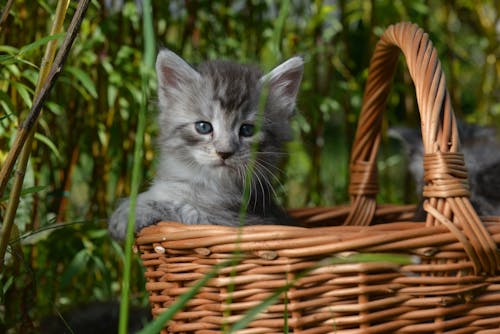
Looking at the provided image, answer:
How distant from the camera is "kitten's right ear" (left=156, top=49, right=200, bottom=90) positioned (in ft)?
5.56

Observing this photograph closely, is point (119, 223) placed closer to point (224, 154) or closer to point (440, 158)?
point (224, 154)

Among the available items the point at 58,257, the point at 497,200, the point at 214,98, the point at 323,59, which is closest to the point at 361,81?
the point at 323,59

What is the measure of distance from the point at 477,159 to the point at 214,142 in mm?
1192

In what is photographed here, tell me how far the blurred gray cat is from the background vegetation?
344 millimetres

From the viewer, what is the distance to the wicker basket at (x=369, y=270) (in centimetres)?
125

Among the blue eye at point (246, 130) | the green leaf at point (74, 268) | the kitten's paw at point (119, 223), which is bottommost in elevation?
the green leaf at point (74, 268)

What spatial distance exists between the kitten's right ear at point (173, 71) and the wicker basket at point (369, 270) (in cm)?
49

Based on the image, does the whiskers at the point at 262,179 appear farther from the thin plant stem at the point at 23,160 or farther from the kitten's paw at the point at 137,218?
the thin plant stem at the point at 23,160

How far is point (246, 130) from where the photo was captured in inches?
67.3

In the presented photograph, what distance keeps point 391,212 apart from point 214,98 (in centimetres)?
79

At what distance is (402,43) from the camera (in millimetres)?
1539

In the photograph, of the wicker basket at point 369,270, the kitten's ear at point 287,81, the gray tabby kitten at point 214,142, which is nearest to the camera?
the wicker basket at point 369,270

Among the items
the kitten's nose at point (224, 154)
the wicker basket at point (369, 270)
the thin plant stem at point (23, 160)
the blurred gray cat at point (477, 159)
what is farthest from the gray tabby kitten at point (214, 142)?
the blurred gray cat at point (477, 159)

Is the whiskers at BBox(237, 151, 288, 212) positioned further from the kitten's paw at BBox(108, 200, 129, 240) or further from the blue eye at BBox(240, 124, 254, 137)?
the kitten's paw at BBox(108, 200, 129, 240)
